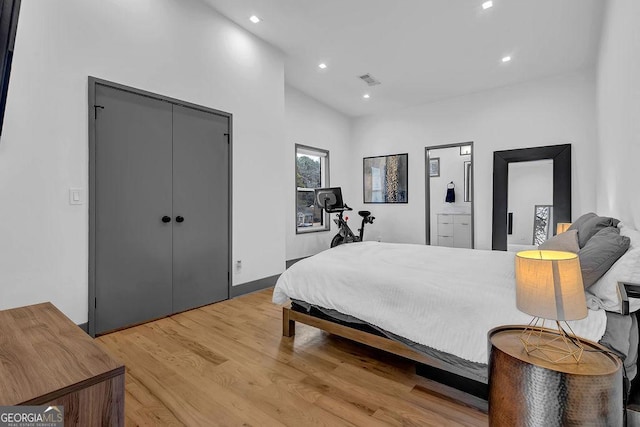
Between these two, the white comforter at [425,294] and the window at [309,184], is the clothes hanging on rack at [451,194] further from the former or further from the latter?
the white comforter at [425,294]

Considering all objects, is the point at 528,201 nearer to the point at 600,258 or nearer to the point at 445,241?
the point at 445,241

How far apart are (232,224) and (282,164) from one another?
117 cm

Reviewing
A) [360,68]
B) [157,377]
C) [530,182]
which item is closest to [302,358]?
[157,377]

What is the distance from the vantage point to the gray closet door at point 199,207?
3252 millimetres

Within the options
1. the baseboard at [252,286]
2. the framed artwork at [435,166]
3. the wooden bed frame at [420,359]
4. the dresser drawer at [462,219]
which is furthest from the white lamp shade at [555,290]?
the framed artwork at [435,166]

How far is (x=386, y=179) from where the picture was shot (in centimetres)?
644

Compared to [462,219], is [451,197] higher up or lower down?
higher up

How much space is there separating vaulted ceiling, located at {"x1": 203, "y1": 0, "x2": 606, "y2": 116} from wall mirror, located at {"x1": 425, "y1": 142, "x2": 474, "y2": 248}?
194cm

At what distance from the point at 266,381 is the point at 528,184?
16.3 ft

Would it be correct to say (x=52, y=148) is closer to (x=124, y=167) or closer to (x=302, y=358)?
(x=124, y=167)

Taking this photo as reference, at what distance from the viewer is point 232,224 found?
12.3ft

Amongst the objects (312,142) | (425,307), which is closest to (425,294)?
(425,307)

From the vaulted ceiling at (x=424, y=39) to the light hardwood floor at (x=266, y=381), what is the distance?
3.34 m

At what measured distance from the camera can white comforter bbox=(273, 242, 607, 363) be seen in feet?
5.53
